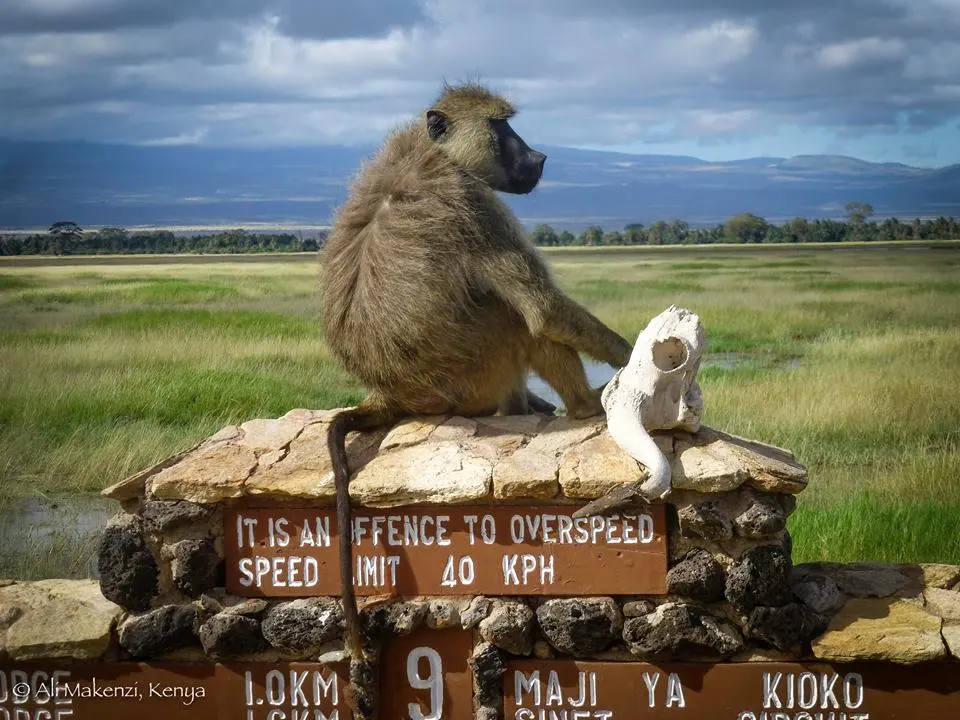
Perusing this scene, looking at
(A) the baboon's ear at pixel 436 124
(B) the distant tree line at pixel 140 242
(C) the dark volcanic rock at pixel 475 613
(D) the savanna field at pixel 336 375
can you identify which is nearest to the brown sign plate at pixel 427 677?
(C) the dark volcanic rock at pixel 475 613

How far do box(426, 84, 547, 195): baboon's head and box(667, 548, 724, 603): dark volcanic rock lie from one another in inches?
63.8

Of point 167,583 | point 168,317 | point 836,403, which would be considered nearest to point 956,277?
point 836,403

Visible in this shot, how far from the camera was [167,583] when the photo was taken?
152 inches

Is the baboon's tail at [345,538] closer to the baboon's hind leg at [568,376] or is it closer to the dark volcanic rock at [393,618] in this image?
the dark volcanic rock at [393,618]

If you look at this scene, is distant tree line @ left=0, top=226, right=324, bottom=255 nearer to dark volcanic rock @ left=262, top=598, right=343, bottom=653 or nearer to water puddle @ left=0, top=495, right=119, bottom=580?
water puddle @ left=0, top=495, right=119, bottom=580

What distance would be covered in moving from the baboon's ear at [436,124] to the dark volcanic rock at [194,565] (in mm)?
1738

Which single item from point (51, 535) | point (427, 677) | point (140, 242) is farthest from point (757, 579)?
point (140, 242)

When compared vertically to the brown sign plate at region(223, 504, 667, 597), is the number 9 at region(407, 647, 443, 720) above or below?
below

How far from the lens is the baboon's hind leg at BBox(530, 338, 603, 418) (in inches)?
163

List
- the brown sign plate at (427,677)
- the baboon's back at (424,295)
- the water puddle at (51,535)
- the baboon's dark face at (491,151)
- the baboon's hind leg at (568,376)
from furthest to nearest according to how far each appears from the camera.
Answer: the water puddle at (51,535) → the baboon's dark face at (491,151) → the baboon's hind leg at (568,376) → the baboon's back at (424,295) → the brown sign plate at (427,677)

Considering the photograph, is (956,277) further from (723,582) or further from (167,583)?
(167,583)

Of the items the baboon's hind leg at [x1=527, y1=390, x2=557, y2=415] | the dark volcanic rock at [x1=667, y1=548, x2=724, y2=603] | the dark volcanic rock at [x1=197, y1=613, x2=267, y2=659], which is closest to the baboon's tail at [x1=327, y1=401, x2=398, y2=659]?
the dark volcanic rock at [x1=197, y1=613, x2=267, y2=659]

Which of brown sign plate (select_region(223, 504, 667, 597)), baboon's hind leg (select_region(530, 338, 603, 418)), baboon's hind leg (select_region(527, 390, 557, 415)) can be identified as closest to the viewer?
brown sign plate (select_region(223, 504, 667, 597))

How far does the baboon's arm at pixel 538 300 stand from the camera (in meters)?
4.01
